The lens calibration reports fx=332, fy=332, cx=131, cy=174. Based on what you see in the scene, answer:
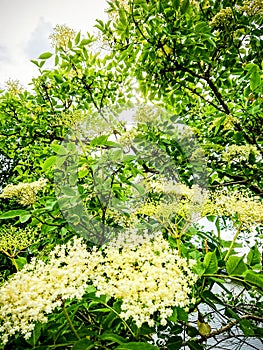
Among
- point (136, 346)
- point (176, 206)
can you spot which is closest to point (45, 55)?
point (176, 206)

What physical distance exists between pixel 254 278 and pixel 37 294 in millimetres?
354

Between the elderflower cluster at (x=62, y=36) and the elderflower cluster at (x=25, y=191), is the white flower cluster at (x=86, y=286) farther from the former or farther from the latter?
the elderflower cluster at (x=62, y=36)

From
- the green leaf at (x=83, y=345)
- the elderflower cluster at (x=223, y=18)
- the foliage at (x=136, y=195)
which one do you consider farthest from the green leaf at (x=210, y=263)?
the elderflower cluster at (x=223, y=18)

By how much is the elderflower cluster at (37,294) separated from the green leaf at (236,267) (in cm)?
24

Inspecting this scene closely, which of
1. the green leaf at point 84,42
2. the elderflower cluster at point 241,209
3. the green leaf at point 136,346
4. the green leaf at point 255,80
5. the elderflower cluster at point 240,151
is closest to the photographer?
the green leaf at point 136,346

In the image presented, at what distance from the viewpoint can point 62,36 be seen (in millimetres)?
1237

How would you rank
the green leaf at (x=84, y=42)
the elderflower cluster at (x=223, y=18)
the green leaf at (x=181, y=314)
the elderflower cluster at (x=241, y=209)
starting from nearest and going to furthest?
the green leaf at (x=181, y=314), the elderflower cluster at (x=241, y=209), the elderflower cluster at (x=223, y=18), the green leaf at (x=84, y=42)

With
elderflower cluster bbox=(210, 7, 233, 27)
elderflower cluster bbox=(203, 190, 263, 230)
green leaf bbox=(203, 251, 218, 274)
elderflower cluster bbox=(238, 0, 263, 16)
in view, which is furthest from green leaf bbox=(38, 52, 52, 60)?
green leaf bbox=(203, 251, 218, 274)

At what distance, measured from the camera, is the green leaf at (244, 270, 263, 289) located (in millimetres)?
556

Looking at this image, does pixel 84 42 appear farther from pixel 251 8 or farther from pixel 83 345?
pixel 83 345

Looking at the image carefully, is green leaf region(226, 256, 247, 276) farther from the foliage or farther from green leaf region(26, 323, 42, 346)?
green leaf region(26, 323, 42, 346)

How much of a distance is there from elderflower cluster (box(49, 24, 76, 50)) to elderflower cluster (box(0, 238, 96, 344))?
3.10 ft

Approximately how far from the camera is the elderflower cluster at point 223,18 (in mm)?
1197

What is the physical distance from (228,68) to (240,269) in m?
1.04
